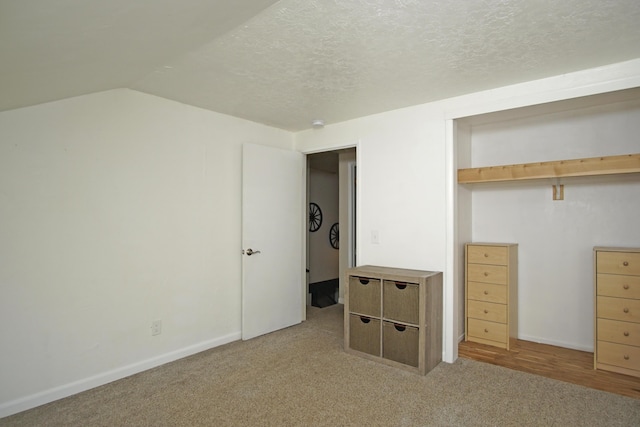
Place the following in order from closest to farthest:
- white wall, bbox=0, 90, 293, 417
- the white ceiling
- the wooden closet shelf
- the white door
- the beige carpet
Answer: the white ceiling, the beige carpet, white wall, bbox=0, 90, 293, 417, the wooden closet shelf, the white door

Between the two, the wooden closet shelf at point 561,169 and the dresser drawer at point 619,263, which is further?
the dresser drawer at point 619,263

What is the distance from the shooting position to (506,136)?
357 cm

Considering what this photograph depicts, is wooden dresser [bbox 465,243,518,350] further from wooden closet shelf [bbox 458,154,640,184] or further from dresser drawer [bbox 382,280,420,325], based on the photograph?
dresser drawer [bbox 382,280,420,325]

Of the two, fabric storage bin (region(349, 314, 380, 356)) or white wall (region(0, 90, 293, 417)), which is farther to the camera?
fabric storage bin (region(349, 314, 380, 356))

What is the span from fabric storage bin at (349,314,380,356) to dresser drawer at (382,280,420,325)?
6.8 inches

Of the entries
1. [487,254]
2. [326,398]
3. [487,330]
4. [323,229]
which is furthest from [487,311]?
[323,229]

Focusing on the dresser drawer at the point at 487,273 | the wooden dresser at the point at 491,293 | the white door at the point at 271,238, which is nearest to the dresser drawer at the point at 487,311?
the wooden dresser at the point at 491,293

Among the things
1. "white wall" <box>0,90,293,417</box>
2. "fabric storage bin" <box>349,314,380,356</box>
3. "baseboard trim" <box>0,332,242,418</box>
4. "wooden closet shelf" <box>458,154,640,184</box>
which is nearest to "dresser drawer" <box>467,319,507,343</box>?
"fabric storage bin" <box>349,314,380,356</box>

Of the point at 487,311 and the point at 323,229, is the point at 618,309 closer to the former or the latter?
the point at 487,311

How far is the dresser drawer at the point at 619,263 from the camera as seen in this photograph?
2619 millimetres

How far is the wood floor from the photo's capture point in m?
2.55

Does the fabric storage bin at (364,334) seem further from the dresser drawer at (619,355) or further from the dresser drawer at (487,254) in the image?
the dresser drawer at (619,355)

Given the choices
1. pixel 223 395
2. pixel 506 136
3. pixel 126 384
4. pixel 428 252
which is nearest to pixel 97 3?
pixel 223 395

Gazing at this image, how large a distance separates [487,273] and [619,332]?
3.36ft
